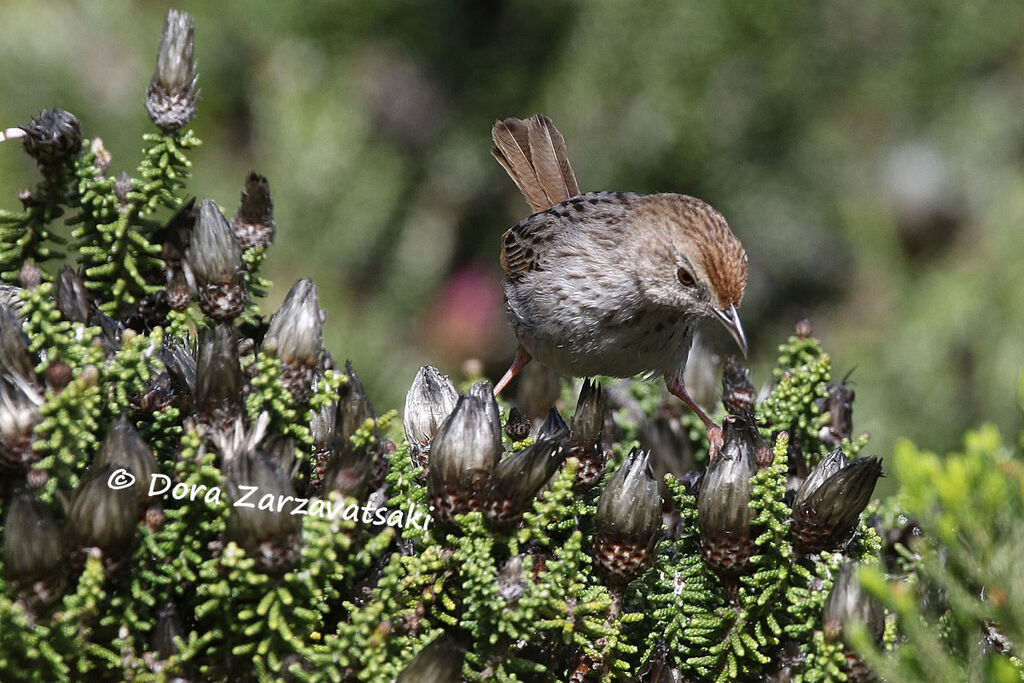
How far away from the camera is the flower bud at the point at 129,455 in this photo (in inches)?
66.4

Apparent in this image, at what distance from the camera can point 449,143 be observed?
5395 millimetres

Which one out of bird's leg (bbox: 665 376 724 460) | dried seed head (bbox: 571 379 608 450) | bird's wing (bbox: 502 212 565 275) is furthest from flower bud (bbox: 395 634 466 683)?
bird's wing (bbox: 502 212 565 275)

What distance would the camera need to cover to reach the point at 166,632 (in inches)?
65.9

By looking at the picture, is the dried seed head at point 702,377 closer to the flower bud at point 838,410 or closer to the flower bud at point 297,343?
the flower bud at point 838,410

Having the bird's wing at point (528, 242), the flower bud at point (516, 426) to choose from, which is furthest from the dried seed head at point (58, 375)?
the bird's wing at point (528, 242)

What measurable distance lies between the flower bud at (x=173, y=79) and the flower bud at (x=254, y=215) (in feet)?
0.64

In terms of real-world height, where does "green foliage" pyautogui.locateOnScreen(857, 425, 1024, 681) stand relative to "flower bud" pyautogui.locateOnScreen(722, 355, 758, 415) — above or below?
below


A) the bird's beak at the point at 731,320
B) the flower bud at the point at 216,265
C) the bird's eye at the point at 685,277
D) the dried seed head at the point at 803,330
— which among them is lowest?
the flower bud at the point at 216,265

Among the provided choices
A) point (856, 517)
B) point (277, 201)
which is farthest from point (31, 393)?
point (277, 201)

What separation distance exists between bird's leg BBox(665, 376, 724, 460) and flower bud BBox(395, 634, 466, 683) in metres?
0.92

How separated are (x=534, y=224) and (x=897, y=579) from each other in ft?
6.79

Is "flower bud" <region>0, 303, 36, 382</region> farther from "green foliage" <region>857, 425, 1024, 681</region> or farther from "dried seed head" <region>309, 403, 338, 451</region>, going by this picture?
"green foliage" <region>857, 425, 1024, 681</region>

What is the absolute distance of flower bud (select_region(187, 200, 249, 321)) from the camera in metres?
2.06

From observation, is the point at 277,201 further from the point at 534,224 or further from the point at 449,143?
the point at 534,224
